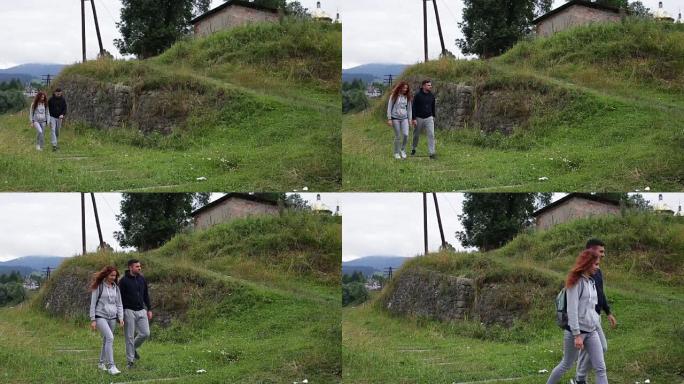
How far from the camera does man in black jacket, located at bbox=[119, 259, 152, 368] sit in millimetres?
17484

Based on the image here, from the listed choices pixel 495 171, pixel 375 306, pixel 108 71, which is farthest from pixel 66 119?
pixel 495 171

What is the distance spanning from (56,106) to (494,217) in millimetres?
9295

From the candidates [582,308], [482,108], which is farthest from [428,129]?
[582,308]

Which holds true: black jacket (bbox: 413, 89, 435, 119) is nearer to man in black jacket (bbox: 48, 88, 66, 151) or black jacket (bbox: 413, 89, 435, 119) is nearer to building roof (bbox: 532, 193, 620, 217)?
building roof (bbox: 532, 193, 620, 217)

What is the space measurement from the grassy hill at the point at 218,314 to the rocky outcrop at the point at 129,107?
2.63 m

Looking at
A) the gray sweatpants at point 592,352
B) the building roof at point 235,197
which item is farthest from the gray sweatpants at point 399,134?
the gray sweatpants at point 592,352

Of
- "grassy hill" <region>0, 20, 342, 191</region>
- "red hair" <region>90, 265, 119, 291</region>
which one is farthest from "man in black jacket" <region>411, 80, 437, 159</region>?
"red hair" <region>90, 265, 119, 291</region>

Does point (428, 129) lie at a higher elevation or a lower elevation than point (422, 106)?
lower

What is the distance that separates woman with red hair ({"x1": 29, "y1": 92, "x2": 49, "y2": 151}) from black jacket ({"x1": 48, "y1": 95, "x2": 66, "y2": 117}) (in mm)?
106

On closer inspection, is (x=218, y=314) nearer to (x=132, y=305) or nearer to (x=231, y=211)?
(x=231, y=211)

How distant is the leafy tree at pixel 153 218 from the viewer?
915 inches

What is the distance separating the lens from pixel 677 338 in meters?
18.5

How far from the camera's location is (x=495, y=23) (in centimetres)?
2444

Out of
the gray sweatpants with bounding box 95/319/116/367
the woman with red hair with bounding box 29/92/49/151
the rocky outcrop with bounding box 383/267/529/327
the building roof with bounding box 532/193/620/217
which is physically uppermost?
the woman with red hair with bounding box 29/92/49/151
